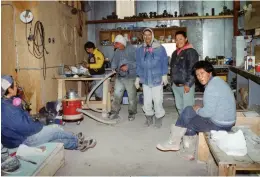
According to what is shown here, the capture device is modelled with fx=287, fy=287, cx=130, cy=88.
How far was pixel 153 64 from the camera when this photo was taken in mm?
4941

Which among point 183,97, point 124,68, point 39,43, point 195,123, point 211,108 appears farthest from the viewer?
point 39,43

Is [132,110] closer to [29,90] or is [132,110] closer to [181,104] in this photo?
[181,104]

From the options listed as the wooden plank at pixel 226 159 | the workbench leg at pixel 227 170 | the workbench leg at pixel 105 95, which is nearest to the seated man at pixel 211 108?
the wooden plank at pixel 226 159

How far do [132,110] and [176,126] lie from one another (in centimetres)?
232

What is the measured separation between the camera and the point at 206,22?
361 inches

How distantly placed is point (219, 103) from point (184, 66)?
59.7 inches

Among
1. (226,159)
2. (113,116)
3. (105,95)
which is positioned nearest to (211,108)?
(226,159)

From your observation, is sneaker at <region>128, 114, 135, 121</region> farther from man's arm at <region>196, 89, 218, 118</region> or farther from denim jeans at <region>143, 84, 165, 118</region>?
man's arm at <region>196, 89, 218, 118</region>

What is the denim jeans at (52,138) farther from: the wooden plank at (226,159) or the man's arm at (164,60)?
the man's arm at (164,60)

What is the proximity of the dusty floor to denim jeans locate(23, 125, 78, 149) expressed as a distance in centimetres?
23

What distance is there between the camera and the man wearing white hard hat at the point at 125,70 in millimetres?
5609

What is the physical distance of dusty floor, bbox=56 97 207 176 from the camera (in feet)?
10.8

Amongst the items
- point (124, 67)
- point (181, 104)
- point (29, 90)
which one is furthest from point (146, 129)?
point (29, 90)

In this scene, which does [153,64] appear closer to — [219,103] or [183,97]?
[183,97]
